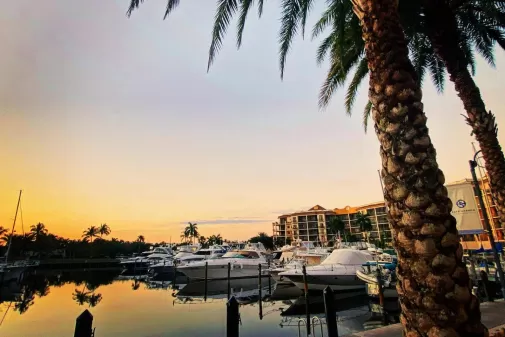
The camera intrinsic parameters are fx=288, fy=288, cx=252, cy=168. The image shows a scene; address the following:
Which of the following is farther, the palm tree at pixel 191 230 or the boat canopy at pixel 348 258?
the palm tree at pixel 191 230

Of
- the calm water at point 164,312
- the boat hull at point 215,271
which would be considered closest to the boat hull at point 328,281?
the calm water at point 164,312

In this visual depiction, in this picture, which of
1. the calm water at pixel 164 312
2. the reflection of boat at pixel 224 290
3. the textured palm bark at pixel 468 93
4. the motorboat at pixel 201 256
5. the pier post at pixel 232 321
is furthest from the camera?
the motorboat at pixel 201 256

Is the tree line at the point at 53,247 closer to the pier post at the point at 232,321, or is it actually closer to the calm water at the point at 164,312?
the calm water at the point at 164,312

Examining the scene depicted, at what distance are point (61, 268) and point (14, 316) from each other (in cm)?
5658

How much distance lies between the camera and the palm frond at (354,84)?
1079cm

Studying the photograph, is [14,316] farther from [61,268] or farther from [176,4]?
[61,268]

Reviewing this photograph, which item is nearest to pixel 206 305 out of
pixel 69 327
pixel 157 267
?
pixel 69 327

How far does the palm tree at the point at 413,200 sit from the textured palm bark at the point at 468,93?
4630 millimetres

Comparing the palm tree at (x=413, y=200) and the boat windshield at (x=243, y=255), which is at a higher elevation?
the palm tree at (x=413, y=200)

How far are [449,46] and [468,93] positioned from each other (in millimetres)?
1248

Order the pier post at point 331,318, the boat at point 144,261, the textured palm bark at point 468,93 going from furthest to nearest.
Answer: the boat at point 144,261
the pier post at point 331,318
the textured palm bark at point 468,93

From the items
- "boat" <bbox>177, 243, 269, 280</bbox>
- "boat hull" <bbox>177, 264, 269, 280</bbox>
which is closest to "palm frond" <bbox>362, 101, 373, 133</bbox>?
"boat" <bbox>177, 243, 269, 280</bbox>

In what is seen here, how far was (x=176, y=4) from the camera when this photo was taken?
23.8 feet

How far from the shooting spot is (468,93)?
7137mm
